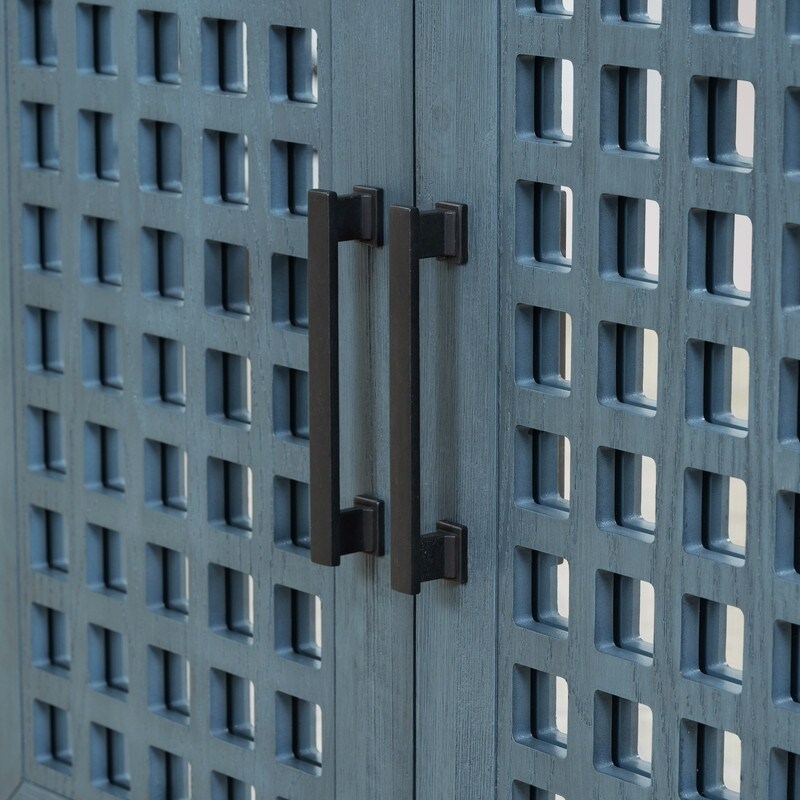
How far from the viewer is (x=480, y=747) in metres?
0.91

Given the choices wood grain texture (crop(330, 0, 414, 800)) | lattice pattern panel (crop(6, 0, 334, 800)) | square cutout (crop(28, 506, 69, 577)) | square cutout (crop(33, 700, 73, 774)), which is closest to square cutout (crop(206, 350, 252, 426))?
lattice pattern panel (crop(6, 0, 334, 800))

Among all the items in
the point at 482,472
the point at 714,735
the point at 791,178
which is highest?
the point at 791,178

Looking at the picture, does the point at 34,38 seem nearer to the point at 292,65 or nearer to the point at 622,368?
the point at 292,65

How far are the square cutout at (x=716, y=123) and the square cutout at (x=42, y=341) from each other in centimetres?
54

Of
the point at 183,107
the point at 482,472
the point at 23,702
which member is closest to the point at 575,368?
the point at 482,472

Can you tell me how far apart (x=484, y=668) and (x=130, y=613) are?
1.03 ft

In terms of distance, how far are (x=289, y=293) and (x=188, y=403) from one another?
117 millimetres

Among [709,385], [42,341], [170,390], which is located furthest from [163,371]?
[709,385]

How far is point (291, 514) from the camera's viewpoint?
993 millimetres

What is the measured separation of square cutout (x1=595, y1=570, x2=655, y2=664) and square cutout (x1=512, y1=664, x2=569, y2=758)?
55mm

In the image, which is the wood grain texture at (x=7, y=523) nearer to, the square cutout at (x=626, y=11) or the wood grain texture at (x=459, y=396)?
the wood grain texture at (x=459, y=396)

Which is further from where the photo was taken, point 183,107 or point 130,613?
point 130,613

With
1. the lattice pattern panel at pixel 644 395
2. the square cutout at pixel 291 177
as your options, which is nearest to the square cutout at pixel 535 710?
the lattice pattern panel at pixel 644 395

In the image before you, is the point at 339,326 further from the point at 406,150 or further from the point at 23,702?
the point at 23,702
